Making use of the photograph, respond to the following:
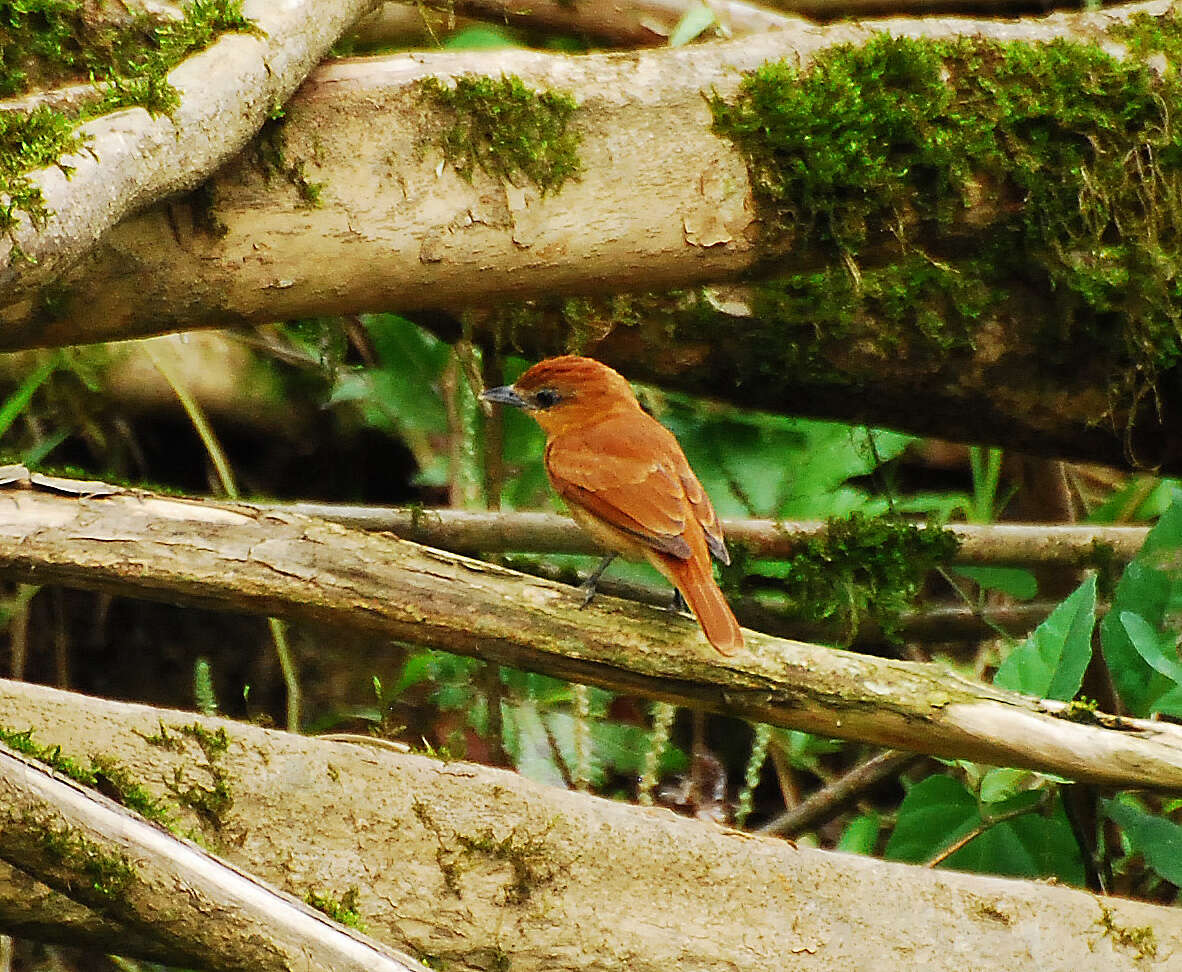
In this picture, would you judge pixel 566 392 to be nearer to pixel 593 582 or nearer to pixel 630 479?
pixel 630 479

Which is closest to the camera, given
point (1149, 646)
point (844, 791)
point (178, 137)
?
point (178, 137)

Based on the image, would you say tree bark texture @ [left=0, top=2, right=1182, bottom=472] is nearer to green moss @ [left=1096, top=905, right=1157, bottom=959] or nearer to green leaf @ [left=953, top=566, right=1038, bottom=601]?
green leaf @ [left=953, top=566, right=1038, bottom=601]

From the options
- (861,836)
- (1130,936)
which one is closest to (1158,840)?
(1130,936)

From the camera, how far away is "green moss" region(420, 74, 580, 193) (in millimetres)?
2654

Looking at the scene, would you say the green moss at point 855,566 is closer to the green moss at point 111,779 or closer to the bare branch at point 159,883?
the green moss at point 111,779

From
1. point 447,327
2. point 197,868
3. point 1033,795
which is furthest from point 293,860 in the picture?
point 1033,795

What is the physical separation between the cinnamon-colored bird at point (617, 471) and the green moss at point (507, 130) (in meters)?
Result: 0.60

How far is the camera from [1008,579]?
12.1 feet

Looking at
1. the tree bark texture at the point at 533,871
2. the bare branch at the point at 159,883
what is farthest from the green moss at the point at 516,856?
the bare branch at the point at 159,883

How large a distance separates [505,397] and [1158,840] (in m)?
1.68

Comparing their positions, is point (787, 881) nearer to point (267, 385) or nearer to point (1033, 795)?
point (1033, 795)

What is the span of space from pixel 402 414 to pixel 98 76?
4.20 feet

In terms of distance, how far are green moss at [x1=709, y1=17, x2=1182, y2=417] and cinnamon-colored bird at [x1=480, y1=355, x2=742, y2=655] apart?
337mm

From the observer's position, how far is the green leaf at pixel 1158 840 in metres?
2.72
